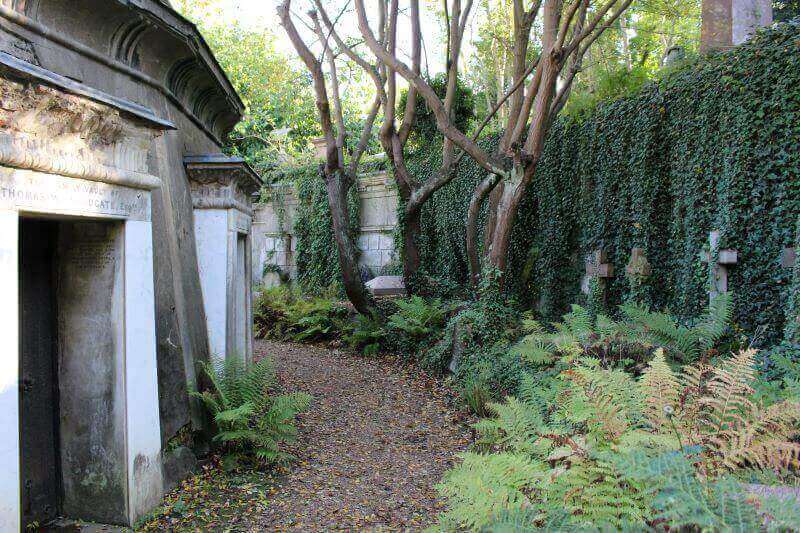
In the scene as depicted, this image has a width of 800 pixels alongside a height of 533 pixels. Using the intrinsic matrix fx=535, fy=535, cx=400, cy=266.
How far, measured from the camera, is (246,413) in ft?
16.5

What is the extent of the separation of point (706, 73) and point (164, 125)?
6709 millimetres

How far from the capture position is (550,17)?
7918 mm

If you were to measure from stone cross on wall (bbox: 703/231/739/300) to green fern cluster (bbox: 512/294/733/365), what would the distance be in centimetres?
43

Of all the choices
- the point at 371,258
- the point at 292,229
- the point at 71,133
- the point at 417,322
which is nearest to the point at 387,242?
the point at 371,258

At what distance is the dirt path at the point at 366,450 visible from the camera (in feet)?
14.3

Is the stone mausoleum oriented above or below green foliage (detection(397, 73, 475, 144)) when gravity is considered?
below

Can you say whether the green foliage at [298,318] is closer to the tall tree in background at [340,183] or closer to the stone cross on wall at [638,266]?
the tall tree in background at [340,183]

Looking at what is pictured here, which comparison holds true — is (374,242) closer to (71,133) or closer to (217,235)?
(217,235)

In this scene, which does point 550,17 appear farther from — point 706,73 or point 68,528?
point 68,528

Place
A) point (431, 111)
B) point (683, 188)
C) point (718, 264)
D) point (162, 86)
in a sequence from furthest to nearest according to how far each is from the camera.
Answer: point (431, 111)
point (683, 188)
point (718, 264)
point (162, 86)

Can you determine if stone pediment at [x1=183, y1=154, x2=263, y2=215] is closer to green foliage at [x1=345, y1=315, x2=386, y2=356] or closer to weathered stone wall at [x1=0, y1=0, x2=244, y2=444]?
weathered stone wall at [x1=0, y1=0, x2=244, y2=444]

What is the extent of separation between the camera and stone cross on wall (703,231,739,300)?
656 cm

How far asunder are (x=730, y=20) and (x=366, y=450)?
8.57 metres

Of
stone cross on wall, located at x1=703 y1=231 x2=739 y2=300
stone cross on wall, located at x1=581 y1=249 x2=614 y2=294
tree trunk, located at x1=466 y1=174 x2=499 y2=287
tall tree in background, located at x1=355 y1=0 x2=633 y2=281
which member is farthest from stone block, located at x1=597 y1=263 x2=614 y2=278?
tree trunk, located at x1=466 y1=174 x2=499 y2=287
